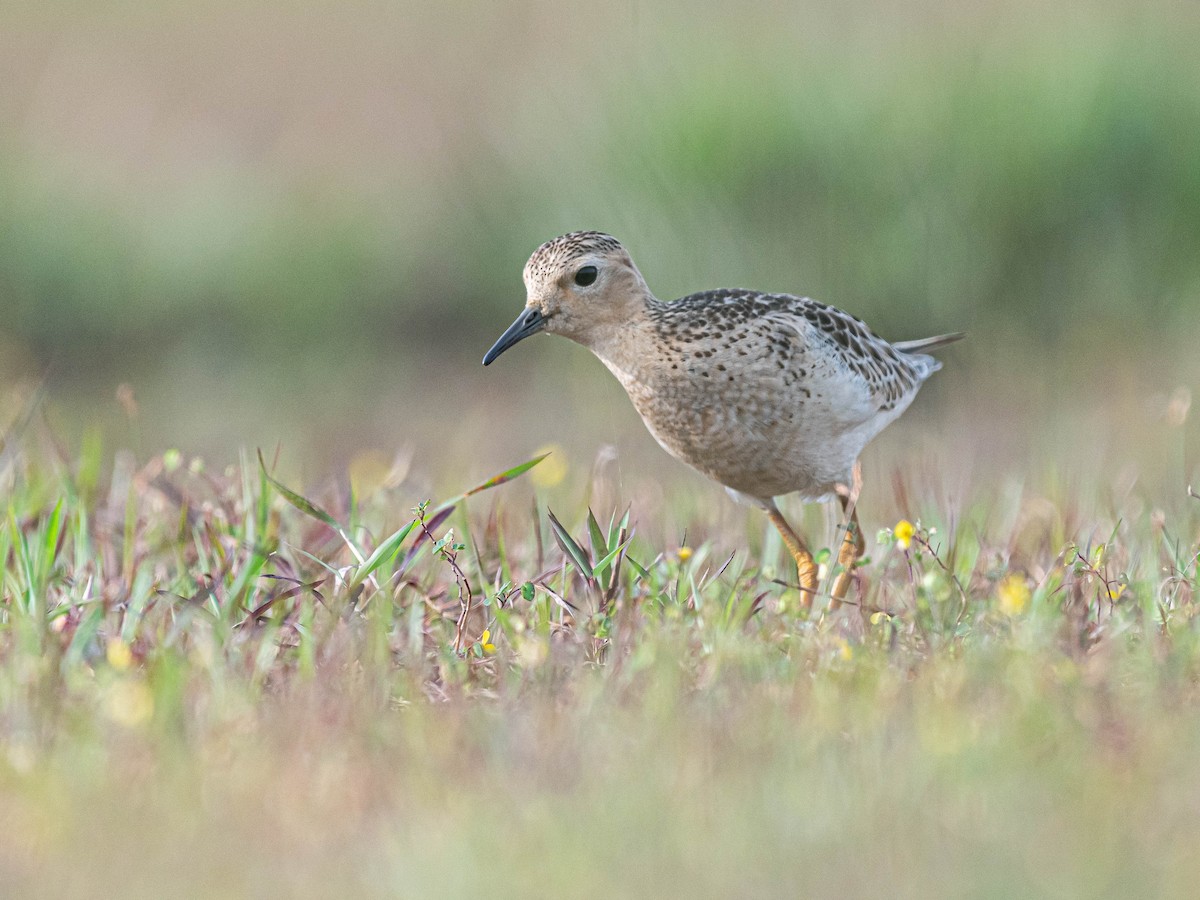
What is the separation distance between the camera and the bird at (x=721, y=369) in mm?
5023

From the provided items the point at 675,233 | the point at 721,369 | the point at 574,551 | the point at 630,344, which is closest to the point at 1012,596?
the point at 574,551

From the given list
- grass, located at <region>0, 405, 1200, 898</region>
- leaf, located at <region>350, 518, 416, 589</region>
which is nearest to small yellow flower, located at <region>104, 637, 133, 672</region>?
grass, located at <region>0, 405, 1200, 898</region>

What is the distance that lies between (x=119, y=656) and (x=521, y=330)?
161 centimetres

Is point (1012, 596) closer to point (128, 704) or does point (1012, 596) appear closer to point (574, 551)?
point (574, 551)

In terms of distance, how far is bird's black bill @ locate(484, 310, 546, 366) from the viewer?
5070 millimetres

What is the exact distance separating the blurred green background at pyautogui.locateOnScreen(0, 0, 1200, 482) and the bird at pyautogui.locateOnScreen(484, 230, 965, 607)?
239 centimetres

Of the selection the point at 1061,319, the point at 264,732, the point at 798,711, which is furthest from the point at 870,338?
the point at 1061,319

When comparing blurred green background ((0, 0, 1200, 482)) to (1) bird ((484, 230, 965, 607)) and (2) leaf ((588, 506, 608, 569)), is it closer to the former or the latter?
(1) bird ((484, 230, 965, 607))

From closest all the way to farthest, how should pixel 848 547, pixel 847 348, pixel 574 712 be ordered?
pixel 574 712 → pixel 848 547 → pixel 847 348

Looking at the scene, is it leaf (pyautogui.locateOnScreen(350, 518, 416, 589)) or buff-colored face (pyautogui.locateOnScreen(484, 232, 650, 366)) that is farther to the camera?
buff-colored face (pyautogui.locateOnScreen(484, 232, 650, 366))

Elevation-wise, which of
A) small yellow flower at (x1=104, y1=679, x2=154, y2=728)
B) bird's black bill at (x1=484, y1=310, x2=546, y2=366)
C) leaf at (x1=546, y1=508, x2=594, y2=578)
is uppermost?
bird's black bill at (x1=484, y1=310, x2=546, y2=366)

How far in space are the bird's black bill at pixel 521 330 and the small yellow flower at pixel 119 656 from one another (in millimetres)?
1376

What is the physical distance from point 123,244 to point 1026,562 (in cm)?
703

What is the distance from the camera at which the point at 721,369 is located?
16.4ft
